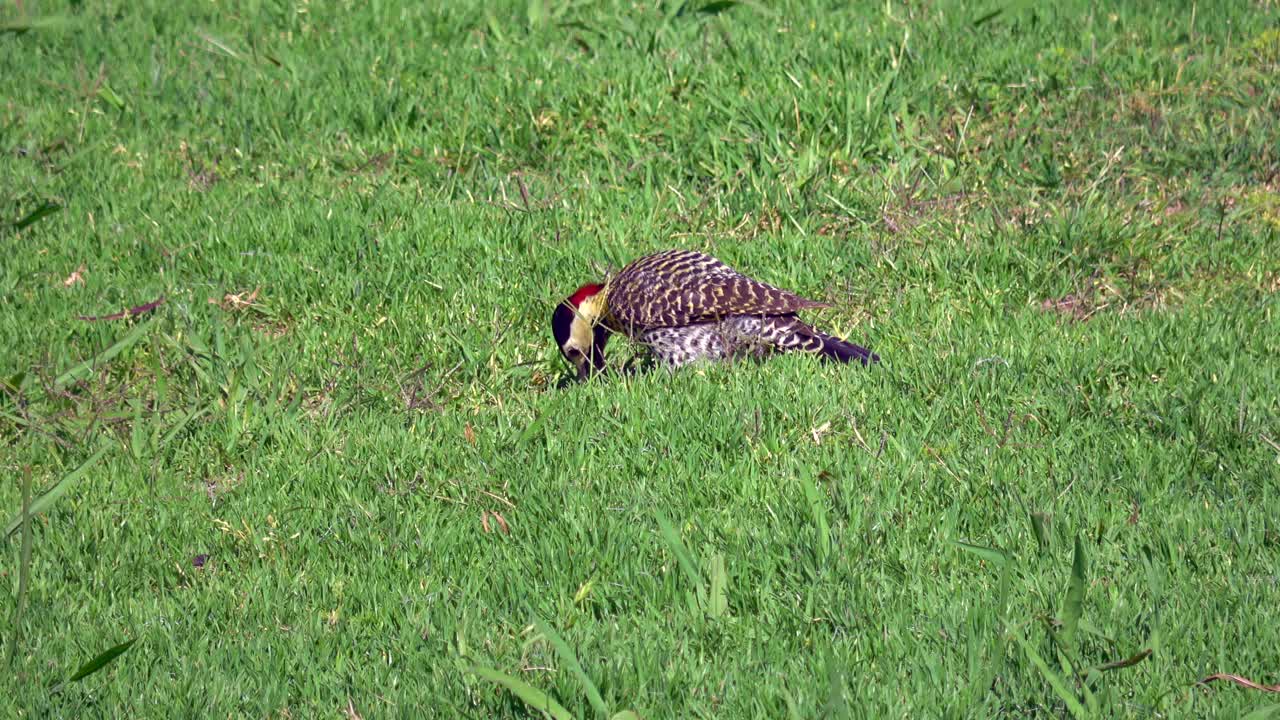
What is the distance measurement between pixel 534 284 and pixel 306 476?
2.09 meters

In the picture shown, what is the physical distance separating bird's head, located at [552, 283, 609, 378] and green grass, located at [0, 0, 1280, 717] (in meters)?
0.19

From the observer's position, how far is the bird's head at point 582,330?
6.28m

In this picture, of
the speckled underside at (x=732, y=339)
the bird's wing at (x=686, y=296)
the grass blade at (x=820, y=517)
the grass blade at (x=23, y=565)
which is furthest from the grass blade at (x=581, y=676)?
the bird's wing at (x=686, y=296)

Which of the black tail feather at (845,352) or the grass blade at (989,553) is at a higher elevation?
the grass blade at (989,553)

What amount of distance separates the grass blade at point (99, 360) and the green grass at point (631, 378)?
2 centimetres

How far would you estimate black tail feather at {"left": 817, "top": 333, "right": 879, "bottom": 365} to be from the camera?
Result: 5.95 meters

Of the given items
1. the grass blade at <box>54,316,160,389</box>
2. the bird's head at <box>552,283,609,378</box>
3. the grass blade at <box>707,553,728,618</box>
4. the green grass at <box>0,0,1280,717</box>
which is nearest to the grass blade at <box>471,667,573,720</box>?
the green grass at <box>0,0,1280,717</box>

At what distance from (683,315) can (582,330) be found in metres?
0.51

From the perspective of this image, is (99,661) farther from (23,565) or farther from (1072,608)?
(1072,608)

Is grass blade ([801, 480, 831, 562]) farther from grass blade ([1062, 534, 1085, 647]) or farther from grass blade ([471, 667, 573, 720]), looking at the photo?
grass blade ([471, 667, 573, 720])

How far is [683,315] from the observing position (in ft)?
21.4

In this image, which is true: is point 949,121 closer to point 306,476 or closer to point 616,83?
point 616,83

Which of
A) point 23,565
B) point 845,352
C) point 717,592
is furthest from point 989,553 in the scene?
point 23,565

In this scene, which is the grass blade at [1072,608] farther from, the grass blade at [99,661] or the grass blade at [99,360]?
the grass blade at [99,360]
